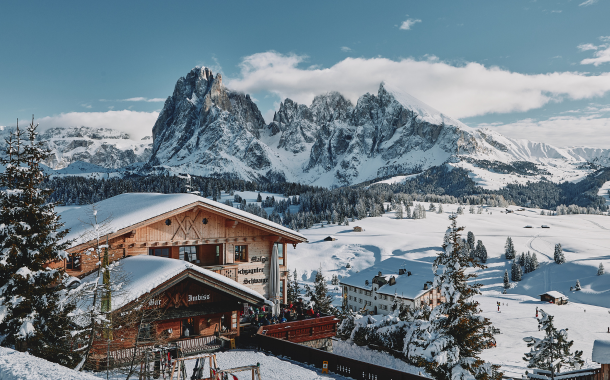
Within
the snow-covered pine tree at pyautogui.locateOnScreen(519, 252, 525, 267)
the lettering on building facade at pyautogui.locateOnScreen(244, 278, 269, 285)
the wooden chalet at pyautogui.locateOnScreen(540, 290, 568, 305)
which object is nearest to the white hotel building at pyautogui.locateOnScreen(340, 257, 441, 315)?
the wooden chalet at pyautogui.locateOnScreen(540, 290, 568, 305)

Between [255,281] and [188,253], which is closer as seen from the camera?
[188,253]

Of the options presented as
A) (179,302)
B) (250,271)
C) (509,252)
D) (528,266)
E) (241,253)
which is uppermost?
(241,253)

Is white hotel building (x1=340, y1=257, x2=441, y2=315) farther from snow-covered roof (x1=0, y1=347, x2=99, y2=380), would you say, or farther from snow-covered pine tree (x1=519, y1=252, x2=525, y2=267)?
snow-covered roof (x1=0, y1=347, x2=99, y2=380)

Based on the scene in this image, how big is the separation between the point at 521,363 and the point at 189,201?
38.5 m

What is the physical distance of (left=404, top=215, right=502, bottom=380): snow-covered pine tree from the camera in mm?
14609

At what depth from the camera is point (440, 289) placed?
15.4 metres

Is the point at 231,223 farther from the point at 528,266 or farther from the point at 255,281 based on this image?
the point at 528,266

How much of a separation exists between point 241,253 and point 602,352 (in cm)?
1716

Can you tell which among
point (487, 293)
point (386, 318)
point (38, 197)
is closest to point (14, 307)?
point (38, 197)

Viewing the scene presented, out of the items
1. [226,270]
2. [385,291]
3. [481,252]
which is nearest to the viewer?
[226,270]

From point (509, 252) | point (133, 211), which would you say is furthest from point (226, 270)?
point (509, 252)

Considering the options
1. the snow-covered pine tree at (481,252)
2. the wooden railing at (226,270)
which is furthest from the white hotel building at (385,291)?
the snow-covered pine tree at (481,252)

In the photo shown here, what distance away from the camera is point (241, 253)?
24172mm

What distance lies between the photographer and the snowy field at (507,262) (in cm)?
6212
